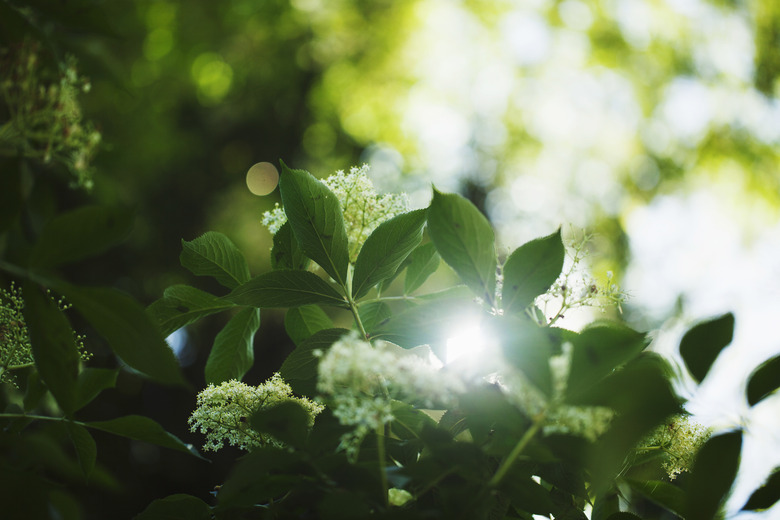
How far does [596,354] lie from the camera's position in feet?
1.64

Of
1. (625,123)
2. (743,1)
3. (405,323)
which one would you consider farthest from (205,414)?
(743,1)

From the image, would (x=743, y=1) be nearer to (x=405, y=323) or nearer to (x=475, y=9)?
(x=475, y=9)

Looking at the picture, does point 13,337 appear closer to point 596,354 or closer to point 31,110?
point 31,110

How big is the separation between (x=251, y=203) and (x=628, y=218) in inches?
277

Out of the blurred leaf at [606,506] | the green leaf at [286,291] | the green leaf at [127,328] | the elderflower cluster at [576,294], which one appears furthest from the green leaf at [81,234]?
the blurred leaf at [606,506]

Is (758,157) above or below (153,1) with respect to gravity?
below

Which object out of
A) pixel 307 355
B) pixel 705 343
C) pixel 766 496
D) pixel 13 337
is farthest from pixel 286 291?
pixel 766 496

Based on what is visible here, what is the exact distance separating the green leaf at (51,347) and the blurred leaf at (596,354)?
528mm

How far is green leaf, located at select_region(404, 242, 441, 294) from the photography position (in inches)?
37.3

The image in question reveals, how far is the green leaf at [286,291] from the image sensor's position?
0.75 meters

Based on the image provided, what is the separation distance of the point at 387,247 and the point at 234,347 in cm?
38

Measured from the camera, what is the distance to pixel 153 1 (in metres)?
7.40

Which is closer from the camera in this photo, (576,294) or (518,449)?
(518,449)

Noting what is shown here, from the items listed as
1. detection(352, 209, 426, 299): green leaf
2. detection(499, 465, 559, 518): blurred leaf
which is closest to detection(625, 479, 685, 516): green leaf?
detection(499, 465, 559, 518): blurred leaf
